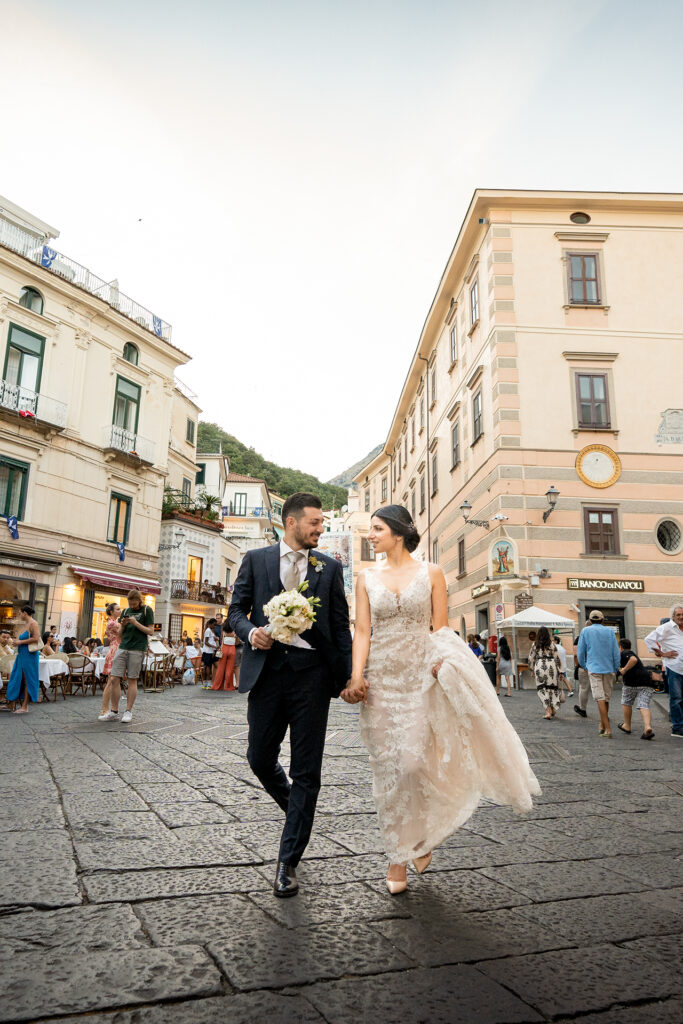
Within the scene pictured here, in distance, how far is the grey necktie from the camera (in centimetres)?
360

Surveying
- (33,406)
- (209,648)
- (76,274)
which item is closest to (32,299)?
(76,274)

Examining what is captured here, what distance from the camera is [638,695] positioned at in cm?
992

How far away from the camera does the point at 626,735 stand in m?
9.83

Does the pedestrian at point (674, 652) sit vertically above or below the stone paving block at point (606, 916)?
above

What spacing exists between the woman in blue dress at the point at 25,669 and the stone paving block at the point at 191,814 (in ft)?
23.6

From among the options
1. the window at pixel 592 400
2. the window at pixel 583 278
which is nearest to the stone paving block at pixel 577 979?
the window at pixel 592 400

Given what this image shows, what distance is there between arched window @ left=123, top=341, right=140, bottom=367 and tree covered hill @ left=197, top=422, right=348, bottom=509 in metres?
31.5

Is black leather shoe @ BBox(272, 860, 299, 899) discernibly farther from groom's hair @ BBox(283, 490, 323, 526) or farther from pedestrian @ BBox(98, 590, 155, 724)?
pedestrian @ BBox(98, 590, 155, 724)

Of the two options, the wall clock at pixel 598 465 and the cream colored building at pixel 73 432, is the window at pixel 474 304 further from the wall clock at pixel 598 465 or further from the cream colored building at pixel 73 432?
the cream colored building at pixel 73 432

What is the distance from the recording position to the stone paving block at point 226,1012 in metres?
1.93

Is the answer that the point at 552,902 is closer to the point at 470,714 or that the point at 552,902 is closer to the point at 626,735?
the point at 470,714

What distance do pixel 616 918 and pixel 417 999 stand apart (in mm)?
1111

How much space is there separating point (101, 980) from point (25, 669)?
10002 millimetres

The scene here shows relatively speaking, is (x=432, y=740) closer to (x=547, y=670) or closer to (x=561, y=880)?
(x=561, y=880)
